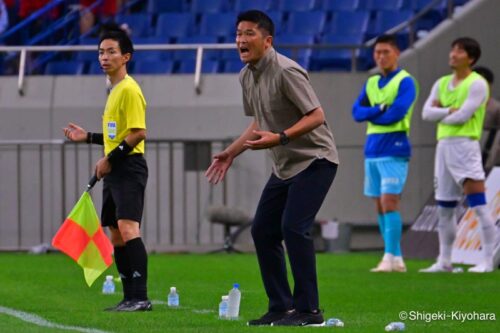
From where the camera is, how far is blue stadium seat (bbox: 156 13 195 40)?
21891 millimetres

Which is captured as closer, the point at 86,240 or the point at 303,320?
the point at 303,320

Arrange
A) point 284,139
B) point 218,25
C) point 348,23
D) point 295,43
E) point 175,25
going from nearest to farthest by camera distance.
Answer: point 284,139
point 295,43
point 348,23
point 218,25
point 175,25

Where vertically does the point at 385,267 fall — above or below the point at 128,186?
below

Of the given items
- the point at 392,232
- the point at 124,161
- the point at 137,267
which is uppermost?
the point at 124,161

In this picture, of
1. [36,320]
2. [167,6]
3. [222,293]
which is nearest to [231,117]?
[167,6]

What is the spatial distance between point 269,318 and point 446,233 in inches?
235

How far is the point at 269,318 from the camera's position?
324 inches

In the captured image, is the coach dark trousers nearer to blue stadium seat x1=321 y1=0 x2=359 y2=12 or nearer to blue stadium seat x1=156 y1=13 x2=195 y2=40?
blue stadium seat x1=321 y1=0 x2=359 y2=12

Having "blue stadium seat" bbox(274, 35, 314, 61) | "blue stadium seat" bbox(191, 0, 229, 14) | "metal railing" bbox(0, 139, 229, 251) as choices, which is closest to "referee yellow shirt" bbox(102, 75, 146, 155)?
"metal railing" bbox(0, 139, 229, 251)

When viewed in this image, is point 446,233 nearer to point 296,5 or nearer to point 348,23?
point 348,23

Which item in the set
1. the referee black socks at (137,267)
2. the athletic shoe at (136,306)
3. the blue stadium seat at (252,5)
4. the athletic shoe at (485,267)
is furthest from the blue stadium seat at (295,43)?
the athletic shoe at (136,306)

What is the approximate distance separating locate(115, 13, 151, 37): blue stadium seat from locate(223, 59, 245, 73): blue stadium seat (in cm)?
205

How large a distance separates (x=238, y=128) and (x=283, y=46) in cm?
132

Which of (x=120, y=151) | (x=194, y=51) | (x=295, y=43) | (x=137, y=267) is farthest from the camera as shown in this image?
(x=295, y=43)
